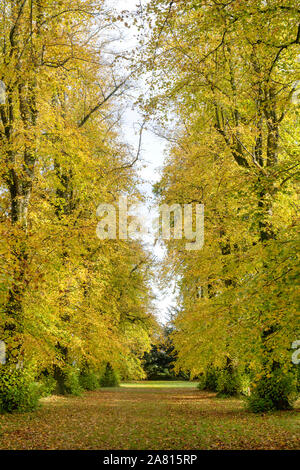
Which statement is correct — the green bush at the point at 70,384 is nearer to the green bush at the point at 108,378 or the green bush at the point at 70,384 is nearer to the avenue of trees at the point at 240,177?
the avenue of trees at the point at 240,177

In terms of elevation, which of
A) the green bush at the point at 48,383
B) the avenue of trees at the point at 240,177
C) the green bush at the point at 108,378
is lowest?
the green bush at the point at 108,378

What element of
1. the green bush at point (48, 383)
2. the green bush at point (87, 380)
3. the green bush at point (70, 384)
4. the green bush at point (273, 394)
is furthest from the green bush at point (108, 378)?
the green bush at point (273, 394)

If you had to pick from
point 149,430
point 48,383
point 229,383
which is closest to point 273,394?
point 149,430

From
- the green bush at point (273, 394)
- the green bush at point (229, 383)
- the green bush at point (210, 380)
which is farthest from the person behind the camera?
the green bush at point (210, 380)

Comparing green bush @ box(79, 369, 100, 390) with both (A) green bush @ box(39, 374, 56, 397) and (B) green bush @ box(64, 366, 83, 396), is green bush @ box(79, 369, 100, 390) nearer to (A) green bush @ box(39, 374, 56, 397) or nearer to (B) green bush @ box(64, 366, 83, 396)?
(B) green bush @ box(64, 366, 83, 396)

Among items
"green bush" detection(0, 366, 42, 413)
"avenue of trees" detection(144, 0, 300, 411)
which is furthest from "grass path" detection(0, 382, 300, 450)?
"avenue of trees" detection(144, 0, 300, 411)

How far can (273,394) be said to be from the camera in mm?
12570

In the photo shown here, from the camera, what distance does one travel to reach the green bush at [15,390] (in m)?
11.1

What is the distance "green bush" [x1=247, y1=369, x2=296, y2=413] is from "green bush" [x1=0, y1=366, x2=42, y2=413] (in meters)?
7.13

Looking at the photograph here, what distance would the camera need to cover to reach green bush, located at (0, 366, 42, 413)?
436 inches

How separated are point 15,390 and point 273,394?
8172 mm

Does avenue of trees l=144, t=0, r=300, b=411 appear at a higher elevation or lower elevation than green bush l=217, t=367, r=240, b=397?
higher

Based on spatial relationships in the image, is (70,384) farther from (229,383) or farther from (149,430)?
(149,430)

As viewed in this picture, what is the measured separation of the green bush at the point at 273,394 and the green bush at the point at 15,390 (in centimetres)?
713
